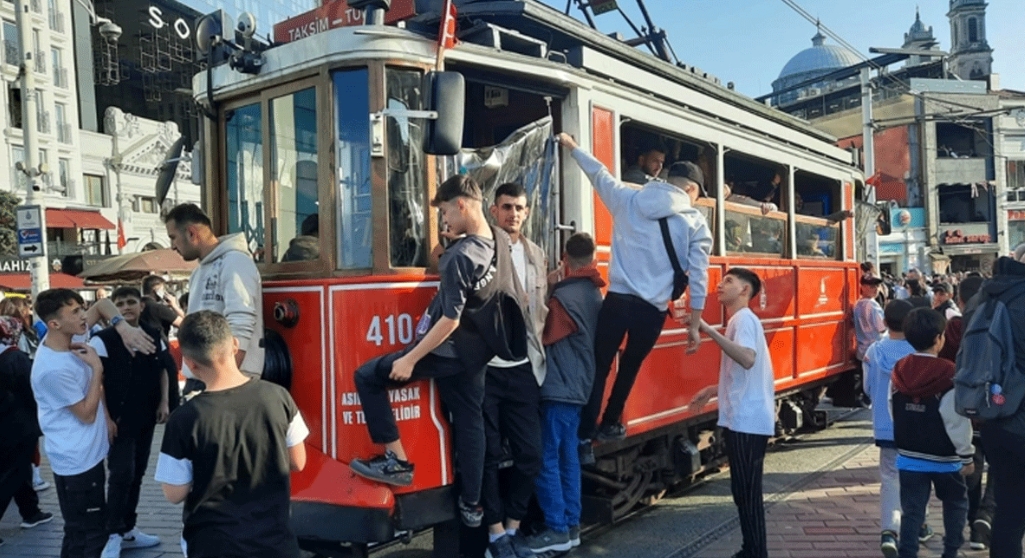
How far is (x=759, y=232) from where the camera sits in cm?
698

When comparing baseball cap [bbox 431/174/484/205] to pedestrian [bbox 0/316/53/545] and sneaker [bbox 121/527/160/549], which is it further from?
sneaker [bbox 121/527/160/549]

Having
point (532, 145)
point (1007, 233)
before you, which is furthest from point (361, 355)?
point (1007, 233)

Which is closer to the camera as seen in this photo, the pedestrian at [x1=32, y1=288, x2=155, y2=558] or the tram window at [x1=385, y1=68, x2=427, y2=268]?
the tram window at [x1=385, y1=68, x2=427, y2=268]

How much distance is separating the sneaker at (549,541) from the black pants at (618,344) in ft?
1.89

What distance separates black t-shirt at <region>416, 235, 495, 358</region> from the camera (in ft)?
12.8

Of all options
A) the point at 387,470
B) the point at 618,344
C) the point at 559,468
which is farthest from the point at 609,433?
the point at 387,470

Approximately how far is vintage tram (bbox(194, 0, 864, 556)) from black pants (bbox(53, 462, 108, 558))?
142 centimetres

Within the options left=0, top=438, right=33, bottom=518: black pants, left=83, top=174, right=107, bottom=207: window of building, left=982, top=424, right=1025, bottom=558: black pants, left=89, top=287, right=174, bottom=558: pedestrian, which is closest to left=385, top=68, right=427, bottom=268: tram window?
left=89, top=287, right=174, bottom=558: pedestrian

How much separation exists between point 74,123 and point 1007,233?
4343 cm

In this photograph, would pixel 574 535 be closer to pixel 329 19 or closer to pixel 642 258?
pixel 642 258

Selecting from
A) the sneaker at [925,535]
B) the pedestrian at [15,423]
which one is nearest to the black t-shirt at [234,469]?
the pedestrian at [15,423]

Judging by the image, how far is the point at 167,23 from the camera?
4459 cm

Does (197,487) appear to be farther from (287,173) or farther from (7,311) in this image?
(7,311)

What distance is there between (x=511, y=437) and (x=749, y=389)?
4.26 feet
